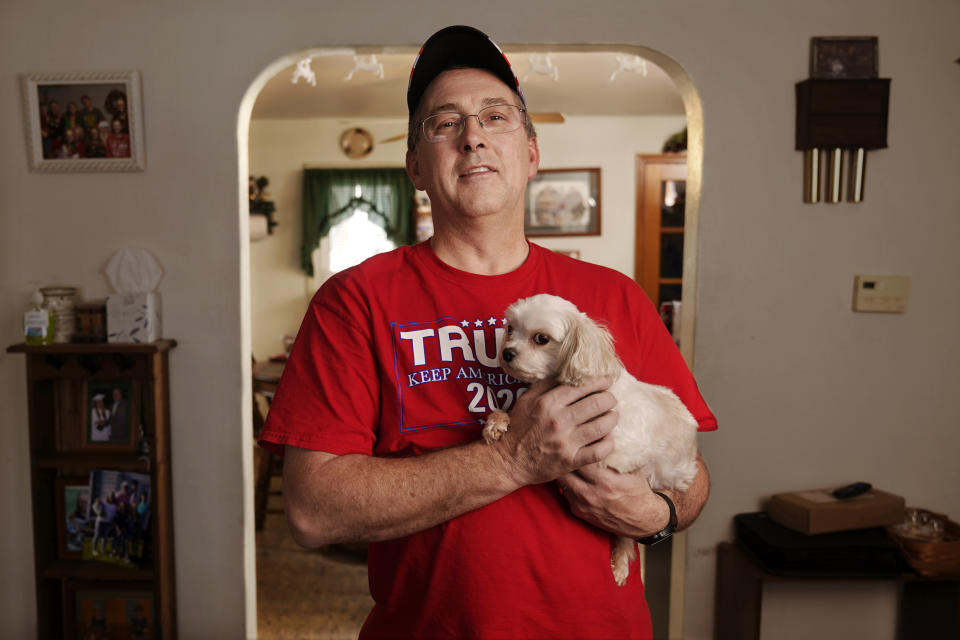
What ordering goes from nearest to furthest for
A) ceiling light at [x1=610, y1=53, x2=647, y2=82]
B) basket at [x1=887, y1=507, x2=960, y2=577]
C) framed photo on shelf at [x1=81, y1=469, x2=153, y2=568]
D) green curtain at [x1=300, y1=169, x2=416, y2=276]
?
basket at [x1=887, y1=507, x2=960, y2=577], framed photo on shelf at [x1=81, y1=469, x2=153, y2=568], ceiling light at [x1=610, y1=53, x2=647, y2=82], green curtain at [x1=300, y1=169, x2=416, y2=276]

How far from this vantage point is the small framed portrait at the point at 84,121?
231 centimetres

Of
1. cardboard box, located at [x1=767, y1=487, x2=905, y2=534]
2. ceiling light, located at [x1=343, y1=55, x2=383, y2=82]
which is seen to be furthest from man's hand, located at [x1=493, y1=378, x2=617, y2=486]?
ceiling light, located at [x1=343, y1=55, x2=383, y2=82]

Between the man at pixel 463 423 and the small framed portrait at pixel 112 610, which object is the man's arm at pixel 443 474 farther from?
the small framed portrait at pixel 112 610

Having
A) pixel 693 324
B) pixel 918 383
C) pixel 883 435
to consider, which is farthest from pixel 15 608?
pixel 918 383

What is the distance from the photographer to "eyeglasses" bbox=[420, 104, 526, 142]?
1.27 meters

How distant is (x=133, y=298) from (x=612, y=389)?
1.96 metres

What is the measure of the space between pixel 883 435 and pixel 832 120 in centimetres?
124

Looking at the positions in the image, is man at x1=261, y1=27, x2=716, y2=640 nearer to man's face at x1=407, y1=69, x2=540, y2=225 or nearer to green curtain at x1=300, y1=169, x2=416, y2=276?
man's face at x1=407, y1=69, x2=540, y2=225

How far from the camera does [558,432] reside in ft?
3.56

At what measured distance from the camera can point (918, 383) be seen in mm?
2389

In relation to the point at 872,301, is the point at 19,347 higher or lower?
lower

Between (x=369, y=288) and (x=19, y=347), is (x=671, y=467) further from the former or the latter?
(x=19, y=347)

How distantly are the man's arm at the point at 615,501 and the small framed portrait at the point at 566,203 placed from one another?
615cm

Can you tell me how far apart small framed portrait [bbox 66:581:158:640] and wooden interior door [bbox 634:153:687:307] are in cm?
593
